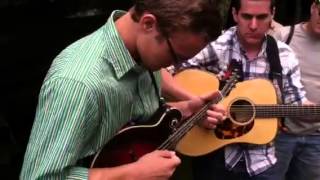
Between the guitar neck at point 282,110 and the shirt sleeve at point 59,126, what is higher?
the shirt sleeve at point 59,126

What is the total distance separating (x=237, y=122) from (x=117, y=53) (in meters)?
1.48

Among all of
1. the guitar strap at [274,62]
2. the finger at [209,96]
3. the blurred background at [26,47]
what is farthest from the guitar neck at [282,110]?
the blurred background at [26,47]

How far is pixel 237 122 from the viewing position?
3.08m

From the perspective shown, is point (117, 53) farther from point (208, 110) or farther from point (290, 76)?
point (290, 76)

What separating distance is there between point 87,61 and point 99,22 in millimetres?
2007

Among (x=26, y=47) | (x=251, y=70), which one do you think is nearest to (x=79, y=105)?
(x=251, y=70)

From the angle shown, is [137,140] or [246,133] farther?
[246,133]

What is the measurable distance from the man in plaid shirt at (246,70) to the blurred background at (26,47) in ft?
0.72

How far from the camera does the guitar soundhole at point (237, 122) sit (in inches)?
119

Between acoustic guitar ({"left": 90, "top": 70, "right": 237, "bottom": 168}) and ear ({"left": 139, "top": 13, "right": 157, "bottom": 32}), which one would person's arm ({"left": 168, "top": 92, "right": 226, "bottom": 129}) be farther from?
ear ({"left": 139, "top": 13, "right": 157, "bottom": 32})

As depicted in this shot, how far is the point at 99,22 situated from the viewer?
3.63 meters

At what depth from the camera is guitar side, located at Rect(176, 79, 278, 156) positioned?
9.88 feet

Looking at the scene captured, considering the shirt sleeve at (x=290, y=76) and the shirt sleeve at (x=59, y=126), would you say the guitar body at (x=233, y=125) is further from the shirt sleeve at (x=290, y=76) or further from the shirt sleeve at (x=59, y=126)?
the shirt sleeve at (x=59, y=126)

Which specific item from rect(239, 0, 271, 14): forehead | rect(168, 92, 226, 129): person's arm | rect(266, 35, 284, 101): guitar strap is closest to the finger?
rect(168, 92, 226, 129): person's arm
